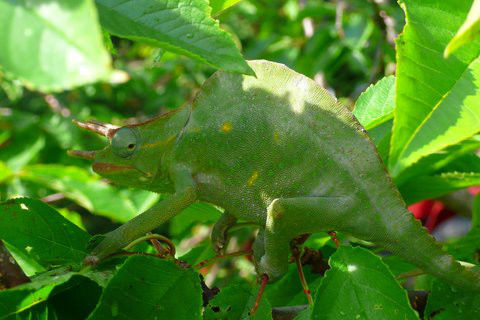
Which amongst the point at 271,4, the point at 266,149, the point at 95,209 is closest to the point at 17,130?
the point at 95,209

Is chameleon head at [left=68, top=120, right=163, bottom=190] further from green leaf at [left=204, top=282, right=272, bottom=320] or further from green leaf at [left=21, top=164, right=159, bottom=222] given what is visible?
green leaf at [left=21, top=164, right=159, bottom=222]

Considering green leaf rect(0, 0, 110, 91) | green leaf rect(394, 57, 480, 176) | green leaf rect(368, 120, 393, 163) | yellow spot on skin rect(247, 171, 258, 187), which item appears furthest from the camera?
green leaf rect(368, 120, 393, 163)

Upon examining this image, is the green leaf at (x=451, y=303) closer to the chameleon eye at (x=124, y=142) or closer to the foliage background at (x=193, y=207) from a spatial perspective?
the foliage background at (x=193, y=207)

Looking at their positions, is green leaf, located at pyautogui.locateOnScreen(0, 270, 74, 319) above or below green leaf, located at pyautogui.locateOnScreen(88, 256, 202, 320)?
above

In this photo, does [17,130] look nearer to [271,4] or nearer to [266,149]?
[271,4]

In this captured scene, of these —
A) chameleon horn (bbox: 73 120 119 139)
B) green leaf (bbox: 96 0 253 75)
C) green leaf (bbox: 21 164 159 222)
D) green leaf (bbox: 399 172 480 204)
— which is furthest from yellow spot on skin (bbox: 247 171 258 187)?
green leaf (bbox: 21 164 159 222)

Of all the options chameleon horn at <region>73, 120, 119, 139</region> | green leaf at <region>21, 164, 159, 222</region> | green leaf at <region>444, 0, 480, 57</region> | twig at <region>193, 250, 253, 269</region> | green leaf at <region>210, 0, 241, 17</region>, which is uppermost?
green leaf at <region>444, 0, 480, 57</region>

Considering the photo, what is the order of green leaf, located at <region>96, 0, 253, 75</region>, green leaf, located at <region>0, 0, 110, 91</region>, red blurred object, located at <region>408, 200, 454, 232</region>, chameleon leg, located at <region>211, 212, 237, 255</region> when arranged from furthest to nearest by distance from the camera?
red blurred object, located at <region>408, 200, 454, 232</region> → chameleon leg, located at <region>211, 212, 237, 255</region> → green leaf, located at <region>96, 0, 253, 75</region> → green leaf, located at <region>0, 0, 110, 91</region>

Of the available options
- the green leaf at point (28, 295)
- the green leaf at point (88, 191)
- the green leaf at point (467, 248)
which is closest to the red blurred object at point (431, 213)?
the green leaf at point (88, 191)
